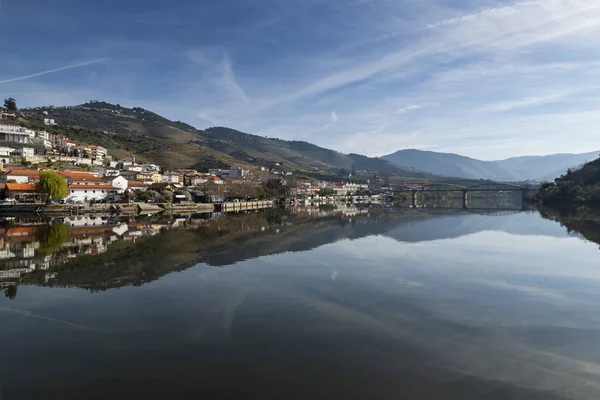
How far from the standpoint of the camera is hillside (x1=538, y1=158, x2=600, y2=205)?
66.2m

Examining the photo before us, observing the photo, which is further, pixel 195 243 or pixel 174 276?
pixel 195 243

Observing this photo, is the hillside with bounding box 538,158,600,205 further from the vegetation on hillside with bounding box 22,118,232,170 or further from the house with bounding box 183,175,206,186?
the vegetation on hillside with bounding box 22,118,232,170

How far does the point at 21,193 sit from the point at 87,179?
775cm

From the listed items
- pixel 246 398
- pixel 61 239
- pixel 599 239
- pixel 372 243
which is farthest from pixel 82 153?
pixel 246 398

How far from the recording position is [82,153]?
72.1 meters

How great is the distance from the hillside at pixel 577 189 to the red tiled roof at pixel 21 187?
234 ft

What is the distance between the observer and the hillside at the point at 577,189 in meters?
66.2

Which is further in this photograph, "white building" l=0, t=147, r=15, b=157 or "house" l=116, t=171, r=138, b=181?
"house" l=116, t=171, r=138, b=181

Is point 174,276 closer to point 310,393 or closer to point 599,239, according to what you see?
point 310,393

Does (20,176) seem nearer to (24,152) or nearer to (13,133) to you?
(24,152)

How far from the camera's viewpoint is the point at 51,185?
41.7 meters

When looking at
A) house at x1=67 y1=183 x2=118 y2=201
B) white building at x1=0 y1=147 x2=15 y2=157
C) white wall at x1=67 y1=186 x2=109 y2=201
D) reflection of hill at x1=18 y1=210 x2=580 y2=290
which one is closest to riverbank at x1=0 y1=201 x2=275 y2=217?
white wall at x1=67 y1=186 x2=109 y2=201

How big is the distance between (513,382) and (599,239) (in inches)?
848

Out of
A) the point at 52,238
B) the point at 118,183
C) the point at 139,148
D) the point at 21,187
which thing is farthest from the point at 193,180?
the point at 52,238
